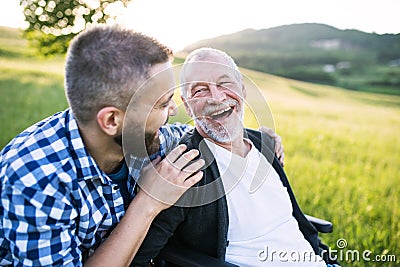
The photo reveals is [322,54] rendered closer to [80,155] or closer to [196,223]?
[196,223]

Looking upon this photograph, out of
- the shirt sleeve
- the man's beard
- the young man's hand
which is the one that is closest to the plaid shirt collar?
the shirt sleeve

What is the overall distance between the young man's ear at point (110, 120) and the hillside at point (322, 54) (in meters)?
30.6

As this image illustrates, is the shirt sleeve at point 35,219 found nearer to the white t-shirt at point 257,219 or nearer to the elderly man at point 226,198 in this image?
the elderly man at point 226,198

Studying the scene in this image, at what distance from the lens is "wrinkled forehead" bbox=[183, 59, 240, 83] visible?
2252 millimetres

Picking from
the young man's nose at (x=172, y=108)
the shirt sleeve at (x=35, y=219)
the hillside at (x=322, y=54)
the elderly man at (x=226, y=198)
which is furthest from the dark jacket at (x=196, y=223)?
the hillside at (x=322, y=54)

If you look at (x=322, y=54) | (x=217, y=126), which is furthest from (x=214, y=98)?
(x=322, y=54)

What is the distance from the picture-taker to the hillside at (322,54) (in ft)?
120

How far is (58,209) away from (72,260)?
0.23m

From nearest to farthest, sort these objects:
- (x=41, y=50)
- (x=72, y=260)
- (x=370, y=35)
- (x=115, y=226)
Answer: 1. (x=72, y=260)
2. (x=115, y=226)
3. (x=41, y=50)
4. (x=370, y=35)

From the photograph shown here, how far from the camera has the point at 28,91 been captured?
10844 millimetres

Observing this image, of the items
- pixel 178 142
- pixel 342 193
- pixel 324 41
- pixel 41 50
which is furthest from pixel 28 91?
pixel 324 41

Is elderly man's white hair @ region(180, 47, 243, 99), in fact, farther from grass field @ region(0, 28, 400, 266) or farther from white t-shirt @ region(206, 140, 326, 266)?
white t-shirt @ region(206, 140, 326, 266)

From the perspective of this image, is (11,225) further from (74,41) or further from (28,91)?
(28,91)

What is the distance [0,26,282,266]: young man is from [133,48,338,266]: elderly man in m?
0.19
